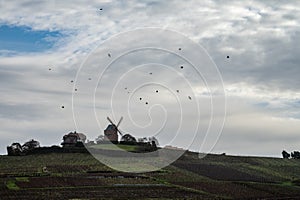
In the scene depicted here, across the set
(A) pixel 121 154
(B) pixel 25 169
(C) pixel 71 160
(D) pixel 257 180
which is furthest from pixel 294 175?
(B) pixel 25 169

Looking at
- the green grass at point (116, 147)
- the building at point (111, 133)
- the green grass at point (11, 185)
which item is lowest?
the green grass at point (11, 185)

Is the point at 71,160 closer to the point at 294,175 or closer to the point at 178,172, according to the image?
the point at 178,172

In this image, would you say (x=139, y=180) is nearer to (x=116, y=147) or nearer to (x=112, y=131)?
(x=116, y=147)

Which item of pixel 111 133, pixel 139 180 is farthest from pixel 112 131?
pixel 139 180

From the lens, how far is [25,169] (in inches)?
3999

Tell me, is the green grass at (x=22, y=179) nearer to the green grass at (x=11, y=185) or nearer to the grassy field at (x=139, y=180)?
the grassy field at (x=139, y=180)

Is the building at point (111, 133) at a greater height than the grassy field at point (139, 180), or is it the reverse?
the building at point (111, 133)

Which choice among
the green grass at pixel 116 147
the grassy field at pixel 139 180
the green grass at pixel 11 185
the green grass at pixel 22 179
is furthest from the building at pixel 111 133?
the green grass at pixel 11 185

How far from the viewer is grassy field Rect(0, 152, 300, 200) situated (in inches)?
2963

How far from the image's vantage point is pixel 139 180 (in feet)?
303

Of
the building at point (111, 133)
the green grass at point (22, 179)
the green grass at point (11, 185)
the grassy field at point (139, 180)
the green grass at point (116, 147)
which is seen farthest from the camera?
the building at point (111, 133)

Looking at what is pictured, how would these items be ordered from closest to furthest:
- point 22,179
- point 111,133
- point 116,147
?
point 22,179
point 116,147
point 111,133

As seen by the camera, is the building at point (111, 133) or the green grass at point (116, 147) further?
the building at point (111, 133)

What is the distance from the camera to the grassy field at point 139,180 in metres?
75.2
